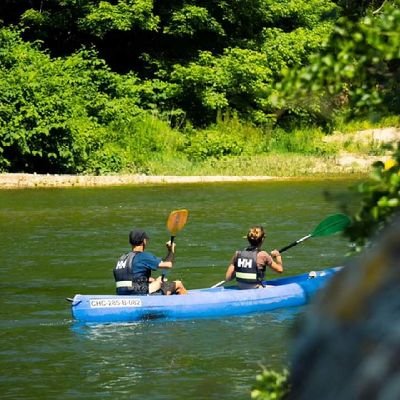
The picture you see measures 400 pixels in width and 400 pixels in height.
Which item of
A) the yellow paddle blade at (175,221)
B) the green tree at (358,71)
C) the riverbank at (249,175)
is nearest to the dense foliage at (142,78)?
the riverbank at (249,175)

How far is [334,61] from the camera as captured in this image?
337 centimetres

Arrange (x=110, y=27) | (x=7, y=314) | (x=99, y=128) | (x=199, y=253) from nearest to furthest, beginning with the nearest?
(x=7, y=314) < (x=199, y=253) < (x=99, y=128) < (x=110, y=27)

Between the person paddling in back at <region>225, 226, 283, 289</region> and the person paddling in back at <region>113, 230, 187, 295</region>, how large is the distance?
0.65 m

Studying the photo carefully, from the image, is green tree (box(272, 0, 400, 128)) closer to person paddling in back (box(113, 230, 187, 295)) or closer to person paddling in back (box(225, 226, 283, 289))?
person paddling in back (box(113, 230, 187, 295))

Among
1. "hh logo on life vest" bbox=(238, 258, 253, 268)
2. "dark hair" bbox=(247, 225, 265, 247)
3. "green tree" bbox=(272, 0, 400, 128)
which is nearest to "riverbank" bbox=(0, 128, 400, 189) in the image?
"hh logo on life vest" bbox=(238, 258, 253, 268)

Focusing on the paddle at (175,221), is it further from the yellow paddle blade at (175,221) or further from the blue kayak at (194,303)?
the blue kayak at (194,303)

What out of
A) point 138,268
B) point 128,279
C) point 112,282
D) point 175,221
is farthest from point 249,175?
point 138,268

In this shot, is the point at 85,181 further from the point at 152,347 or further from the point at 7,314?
the point at 152,347

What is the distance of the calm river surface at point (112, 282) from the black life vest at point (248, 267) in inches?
19.6

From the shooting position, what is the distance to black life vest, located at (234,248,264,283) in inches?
470

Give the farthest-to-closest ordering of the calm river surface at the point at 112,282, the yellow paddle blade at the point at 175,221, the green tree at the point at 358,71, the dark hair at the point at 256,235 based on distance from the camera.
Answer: the yellow paddle blade at the point at 175,221 → the dark hair at the point at 256,235 → the calm river surface at the point at 112,282 → the green tree at the point at 358,71

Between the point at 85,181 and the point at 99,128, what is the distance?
3.09 metres

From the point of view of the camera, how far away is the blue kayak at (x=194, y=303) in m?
11.5

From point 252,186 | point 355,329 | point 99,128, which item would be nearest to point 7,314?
point 355,329
